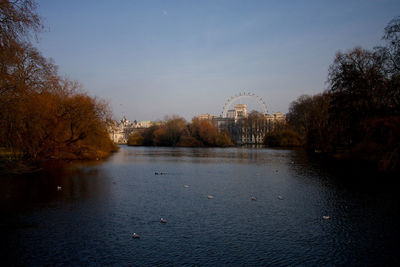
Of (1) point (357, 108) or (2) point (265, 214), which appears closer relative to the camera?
(2) point (265, 214)

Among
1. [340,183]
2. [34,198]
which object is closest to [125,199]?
[34,198]

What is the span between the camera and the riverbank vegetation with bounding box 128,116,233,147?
106m

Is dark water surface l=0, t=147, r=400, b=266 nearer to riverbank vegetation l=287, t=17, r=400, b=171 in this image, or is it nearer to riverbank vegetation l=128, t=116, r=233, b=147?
riverbank vegetation l=287, t=17, r=400, b=171

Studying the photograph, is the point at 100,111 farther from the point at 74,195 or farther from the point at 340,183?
the point at 340,183

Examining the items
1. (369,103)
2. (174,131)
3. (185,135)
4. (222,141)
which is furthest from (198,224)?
(174,131)

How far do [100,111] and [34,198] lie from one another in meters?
26.6

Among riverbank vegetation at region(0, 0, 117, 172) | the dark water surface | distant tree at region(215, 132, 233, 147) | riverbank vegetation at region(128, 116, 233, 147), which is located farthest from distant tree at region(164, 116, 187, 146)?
the dark water surface

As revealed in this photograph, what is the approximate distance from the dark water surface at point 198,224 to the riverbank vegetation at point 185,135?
277 ft

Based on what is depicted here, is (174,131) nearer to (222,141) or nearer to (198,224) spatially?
(222,141)

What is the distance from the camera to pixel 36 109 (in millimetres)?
25969

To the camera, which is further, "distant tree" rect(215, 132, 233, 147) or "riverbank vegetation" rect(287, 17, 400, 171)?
"distant tree" rect(215, 132, 233, 147)

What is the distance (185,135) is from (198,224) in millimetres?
96857

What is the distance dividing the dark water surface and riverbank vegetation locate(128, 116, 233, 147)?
84455mm

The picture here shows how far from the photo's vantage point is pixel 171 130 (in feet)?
368
